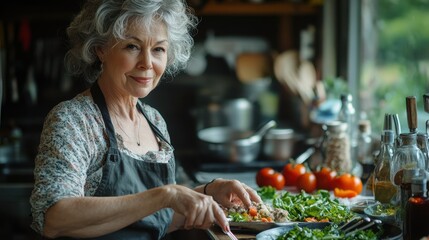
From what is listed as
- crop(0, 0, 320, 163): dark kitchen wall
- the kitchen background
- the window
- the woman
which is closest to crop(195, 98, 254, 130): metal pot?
the kitchen background

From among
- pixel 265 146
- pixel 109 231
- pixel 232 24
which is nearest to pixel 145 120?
pixel 109 231

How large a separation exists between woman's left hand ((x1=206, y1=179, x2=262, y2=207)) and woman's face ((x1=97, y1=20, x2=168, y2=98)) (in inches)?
15.8

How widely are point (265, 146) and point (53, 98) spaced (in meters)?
1.92

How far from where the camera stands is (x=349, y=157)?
3.41 meters

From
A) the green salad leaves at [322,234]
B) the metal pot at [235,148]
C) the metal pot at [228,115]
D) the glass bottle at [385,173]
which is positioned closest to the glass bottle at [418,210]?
the green salad leaves at [322,234]

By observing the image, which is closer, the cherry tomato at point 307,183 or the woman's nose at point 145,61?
the woman's nose at point 145,61

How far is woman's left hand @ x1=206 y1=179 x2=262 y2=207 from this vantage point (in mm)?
2342

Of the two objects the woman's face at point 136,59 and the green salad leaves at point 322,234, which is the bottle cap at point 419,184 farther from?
the woman's face at point 136,59

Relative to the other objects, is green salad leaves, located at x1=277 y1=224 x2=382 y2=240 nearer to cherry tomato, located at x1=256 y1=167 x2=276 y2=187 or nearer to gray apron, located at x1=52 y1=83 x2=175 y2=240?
gray apron, located at x1=52 y1=83 x2=175 y2=240

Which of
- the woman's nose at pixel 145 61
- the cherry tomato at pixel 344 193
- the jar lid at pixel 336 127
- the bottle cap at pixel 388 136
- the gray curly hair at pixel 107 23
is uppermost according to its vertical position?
the gray curly hair at pixel 107 23

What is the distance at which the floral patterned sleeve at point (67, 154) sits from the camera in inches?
78.6

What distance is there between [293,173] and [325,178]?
16cm

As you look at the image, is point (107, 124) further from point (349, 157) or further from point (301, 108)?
point (301, 108)

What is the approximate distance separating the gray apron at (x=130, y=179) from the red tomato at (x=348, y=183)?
915 millimetres
